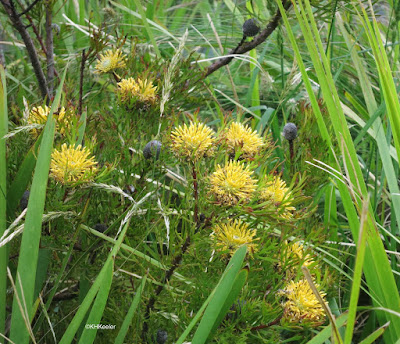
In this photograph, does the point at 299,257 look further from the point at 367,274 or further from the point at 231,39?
the point at 231,39

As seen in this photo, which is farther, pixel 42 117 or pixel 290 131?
pixel 290 131

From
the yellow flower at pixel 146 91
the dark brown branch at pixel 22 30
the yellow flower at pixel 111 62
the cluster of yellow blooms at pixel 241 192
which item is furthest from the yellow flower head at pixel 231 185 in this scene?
the dark brown branch at pixel 22 30

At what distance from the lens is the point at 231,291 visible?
674mm

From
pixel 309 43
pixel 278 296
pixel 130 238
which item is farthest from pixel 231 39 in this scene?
pixel 278 296

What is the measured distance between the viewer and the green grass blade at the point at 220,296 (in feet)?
2.06

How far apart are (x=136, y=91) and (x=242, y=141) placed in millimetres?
204

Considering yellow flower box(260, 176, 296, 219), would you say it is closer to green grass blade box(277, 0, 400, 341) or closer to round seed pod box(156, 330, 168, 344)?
green grass blade box(277, 0, 400, 341)

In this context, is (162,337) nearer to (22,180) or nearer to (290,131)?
(22,180)

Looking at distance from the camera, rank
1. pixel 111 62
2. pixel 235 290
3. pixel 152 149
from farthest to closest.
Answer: pixel 111 62
pixel 152 149
pixel 235 290

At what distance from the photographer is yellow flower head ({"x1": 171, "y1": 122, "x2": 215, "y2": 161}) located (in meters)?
0.73

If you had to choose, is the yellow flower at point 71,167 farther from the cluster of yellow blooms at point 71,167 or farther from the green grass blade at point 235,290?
the green grass blade at point 235,290

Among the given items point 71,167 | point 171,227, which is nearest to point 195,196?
point 171,227

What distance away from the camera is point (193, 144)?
2.38ft

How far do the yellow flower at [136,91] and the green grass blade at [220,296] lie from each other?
34 cm
